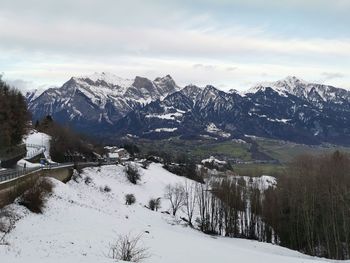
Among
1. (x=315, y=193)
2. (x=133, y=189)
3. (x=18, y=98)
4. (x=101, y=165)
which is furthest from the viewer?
(x=101, y=165)

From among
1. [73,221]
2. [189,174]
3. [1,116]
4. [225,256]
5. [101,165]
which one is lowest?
[189,174]

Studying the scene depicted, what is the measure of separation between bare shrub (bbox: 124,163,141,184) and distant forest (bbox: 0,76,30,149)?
39.8 meters

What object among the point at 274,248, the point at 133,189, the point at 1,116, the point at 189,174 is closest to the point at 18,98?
the point at 1,116

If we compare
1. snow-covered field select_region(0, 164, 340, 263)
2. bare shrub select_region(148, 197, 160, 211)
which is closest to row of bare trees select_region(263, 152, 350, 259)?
snow-covered field select_region(0, 164, 340, 263)

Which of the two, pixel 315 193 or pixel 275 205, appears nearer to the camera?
pixel 315 193

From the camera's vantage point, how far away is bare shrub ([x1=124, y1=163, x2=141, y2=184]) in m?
124

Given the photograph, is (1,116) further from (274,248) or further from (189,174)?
(189,174)

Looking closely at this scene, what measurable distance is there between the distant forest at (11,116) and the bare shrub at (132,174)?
3978 cm

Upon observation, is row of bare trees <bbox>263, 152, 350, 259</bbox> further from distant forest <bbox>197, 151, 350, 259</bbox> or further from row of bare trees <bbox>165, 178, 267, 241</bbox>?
row of bare trees <bbox>165, 178, 267, 241</bbox>

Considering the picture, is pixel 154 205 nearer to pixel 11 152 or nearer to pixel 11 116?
pixel 11 152

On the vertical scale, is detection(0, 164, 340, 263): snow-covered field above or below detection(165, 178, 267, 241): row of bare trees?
above

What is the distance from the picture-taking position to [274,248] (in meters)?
63.2

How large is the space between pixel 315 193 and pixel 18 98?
5460 cm

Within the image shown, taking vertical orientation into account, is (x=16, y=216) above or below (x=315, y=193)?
above
